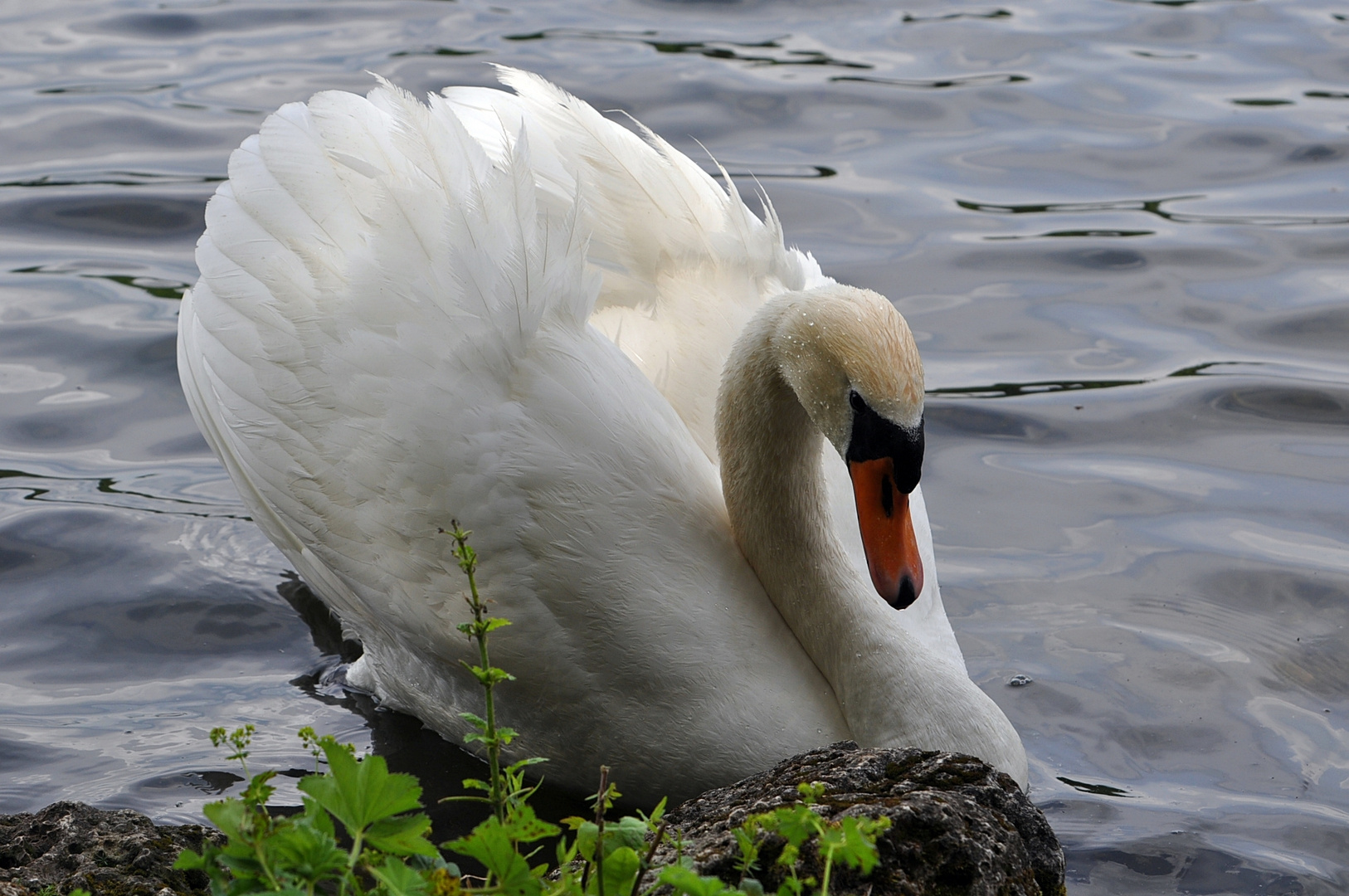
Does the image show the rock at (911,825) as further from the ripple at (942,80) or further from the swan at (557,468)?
the ripple at (942,80)

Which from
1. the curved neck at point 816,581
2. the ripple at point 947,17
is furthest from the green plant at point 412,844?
the ripple at point 947,17

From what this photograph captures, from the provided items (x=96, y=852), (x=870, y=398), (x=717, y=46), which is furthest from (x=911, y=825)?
(x=717, y=46)

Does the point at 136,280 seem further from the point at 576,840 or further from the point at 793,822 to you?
the point at 793,822

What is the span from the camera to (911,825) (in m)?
2.83

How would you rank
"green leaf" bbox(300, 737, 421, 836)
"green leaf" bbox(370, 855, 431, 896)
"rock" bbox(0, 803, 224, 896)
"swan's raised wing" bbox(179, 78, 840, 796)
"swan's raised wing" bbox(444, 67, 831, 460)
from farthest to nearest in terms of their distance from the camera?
"swan's raised wing" bbox(444, 67, 831, 460)
"swan's raised wing" bbox(179, 78, 840, 796)
"rock" bbox(0, 803, 224, 896)
"green leaf" bbox(300, 737, 421, 836)
"green leaf" bbox(370, 855, 431, 896)

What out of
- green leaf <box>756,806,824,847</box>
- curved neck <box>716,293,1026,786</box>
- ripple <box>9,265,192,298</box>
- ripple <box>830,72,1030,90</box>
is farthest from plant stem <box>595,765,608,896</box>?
ripple <box>830,72,1030,90</box>

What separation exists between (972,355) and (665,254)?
9.54ft

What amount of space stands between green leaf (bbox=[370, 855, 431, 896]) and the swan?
77.1 inches

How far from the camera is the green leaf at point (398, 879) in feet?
6.97

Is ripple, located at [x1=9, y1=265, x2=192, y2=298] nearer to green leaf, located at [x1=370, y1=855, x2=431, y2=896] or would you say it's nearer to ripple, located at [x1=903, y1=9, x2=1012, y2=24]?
ripple, located at [x1=903, y1=9, x2=1012, y2=24]

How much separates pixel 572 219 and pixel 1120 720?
90.7 inches

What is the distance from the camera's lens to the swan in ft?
13.5

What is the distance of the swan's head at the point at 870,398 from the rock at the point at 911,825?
2.78 feet

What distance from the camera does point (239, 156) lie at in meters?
4.89
